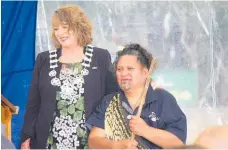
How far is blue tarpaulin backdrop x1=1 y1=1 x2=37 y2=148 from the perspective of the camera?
273cm

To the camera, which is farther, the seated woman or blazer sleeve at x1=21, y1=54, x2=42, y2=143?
blazer sleeve at x1=21, y1=54, x2=42, y2=143

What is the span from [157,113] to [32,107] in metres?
0.69

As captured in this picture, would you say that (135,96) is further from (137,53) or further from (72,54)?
(72,54)

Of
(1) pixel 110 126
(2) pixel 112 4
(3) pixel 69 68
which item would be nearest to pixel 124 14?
(2) pixel 112 4

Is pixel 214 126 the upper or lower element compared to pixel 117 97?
lower

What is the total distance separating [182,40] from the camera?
8.80 feet

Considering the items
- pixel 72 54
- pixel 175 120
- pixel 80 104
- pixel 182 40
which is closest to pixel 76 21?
pixel 72 54

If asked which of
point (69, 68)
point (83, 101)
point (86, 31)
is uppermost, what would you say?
point (86, 31)

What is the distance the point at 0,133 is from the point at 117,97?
2.18 ft

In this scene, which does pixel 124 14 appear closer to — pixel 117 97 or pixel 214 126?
pixel 117 97

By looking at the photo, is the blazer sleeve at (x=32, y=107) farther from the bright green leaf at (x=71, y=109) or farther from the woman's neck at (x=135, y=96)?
the woman's neck at (x=135, y=96)

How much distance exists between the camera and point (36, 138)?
2.74m

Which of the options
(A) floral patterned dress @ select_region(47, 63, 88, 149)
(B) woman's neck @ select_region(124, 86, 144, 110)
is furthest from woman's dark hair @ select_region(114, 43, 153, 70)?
(A) floral patterned dress @ select_region(47, 63, 88, 149)

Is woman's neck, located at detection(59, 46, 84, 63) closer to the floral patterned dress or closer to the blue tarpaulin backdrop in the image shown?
the floral patterned dress
